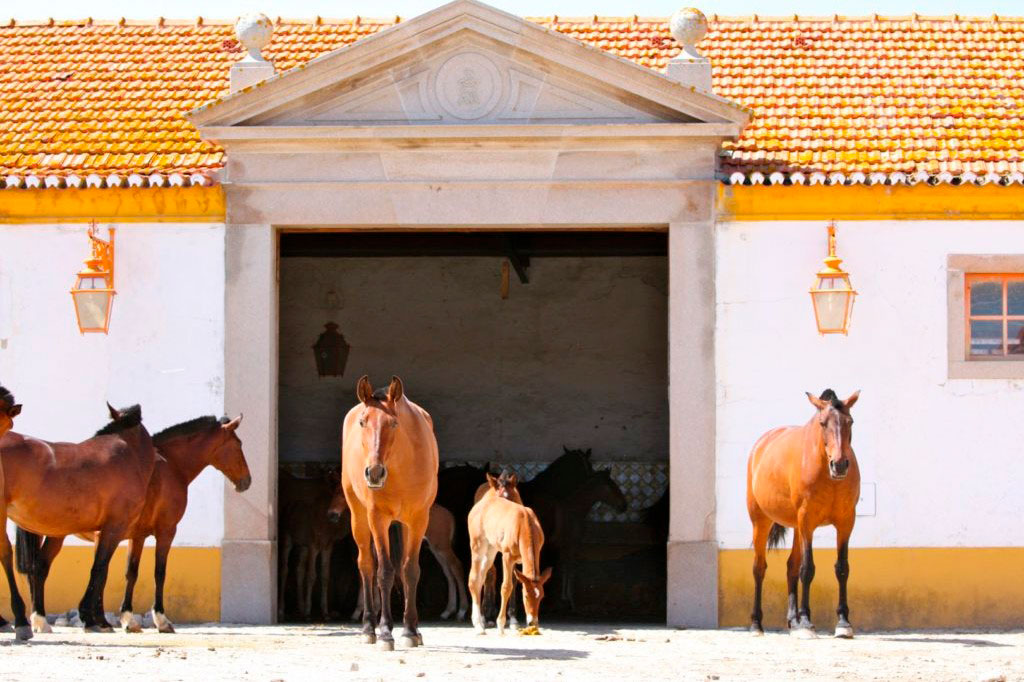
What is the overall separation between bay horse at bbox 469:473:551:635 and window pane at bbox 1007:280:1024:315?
4908 mm

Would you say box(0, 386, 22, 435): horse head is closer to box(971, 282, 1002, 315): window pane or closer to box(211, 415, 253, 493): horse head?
box(211, 415, 253, 493): horse head

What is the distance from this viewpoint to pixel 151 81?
735 inches

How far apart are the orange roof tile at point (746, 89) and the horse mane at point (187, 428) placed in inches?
94.8

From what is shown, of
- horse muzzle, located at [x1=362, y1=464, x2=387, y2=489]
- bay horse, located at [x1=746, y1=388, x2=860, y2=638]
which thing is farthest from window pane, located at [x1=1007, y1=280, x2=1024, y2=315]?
horse muzzle, located at [x1=362, y1=464, x2=387, y2=489]

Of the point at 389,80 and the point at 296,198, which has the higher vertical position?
the point at 389,80

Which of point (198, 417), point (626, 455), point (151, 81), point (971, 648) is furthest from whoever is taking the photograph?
point (626, 455)

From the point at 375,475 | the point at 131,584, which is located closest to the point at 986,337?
the point at 375,475

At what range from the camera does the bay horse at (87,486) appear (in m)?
13.7

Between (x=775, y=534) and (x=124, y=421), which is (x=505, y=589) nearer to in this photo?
(x=775, y=534)

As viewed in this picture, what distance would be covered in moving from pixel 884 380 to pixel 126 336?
703 cm

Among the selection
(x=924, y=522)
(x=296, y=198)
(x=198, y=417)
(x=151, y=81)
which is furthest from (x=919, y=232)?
(x=151, y=81)

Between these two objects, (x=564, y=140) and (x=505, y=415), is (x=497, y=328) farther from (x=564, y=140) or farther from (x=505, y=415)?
(x=564, y=140)

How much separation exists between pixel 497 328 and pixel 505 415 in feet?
3.64

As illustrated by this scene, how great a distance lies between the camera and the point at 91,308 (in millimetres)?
16219
